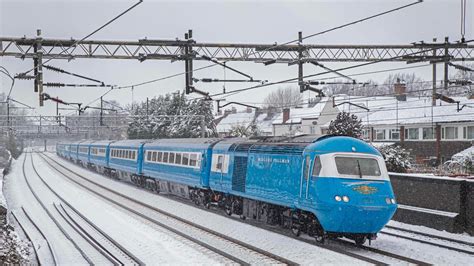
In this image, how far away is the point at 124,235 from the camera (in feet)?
59.9

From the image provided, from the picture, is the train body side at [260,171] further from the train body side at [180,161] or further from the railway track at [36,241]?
the railway track at [36,241]

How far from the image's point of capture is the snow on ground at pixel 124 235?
48.4ft

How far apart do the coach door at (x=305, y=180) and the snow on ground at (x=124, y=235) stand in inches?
124

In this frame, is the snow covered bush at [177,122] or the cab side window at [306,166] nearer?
the cab side window at [306,166]

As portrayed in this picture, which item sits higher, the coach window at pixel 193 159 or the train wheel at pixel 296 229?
the coach window at pixel 193 159

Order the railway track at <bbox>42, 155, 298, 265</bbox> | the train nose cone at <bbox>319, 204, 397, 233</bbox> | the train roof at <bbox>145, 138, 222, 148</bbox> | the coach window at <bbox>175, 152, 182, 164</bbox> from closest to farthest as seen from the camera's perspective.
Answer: the railway track at <bbox>42, 155, 298, 265</bbox>, the train nose cone at <bbox>319, 204, 397, 233</bbox>, the train roof at <bbox>145, 138, 222, 148</bbox>, the coach window at <bbox>175, 152, 182, 164</bbox>

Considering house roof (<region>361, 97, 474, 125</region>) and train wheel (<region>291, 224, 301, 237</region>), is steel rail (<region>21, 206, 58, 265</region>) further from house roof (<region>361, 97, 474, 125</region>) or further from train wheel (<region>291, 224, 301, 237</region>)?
house roof (<region>361, 97, 474, 125</region>)

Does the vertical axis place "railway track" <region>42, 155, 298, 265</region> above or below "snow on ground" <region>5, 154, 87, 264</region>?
above

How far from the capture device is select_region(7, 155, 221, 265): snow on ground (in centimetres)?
1474

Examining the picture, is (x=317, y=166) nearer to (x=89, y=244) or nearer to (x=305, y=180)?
(x=305, y=180)

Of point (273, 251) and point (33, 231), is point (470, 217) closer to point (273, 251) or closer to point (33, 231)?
point (273, 251)

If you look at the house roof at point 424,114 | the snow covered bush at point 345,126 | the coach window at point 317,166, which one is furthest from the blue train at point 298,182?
the house roof at point 424,114

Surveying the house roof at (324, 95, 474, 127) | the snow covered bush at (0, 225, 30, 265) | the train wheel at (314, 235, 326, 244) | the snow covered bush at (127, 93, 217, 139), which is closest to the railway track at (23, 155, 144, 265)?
the snow covered bush at (0, 225, 30, 265)

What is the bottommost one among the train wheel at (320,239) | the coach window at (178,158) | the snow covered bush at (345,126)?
the train wheel at (320,239)
